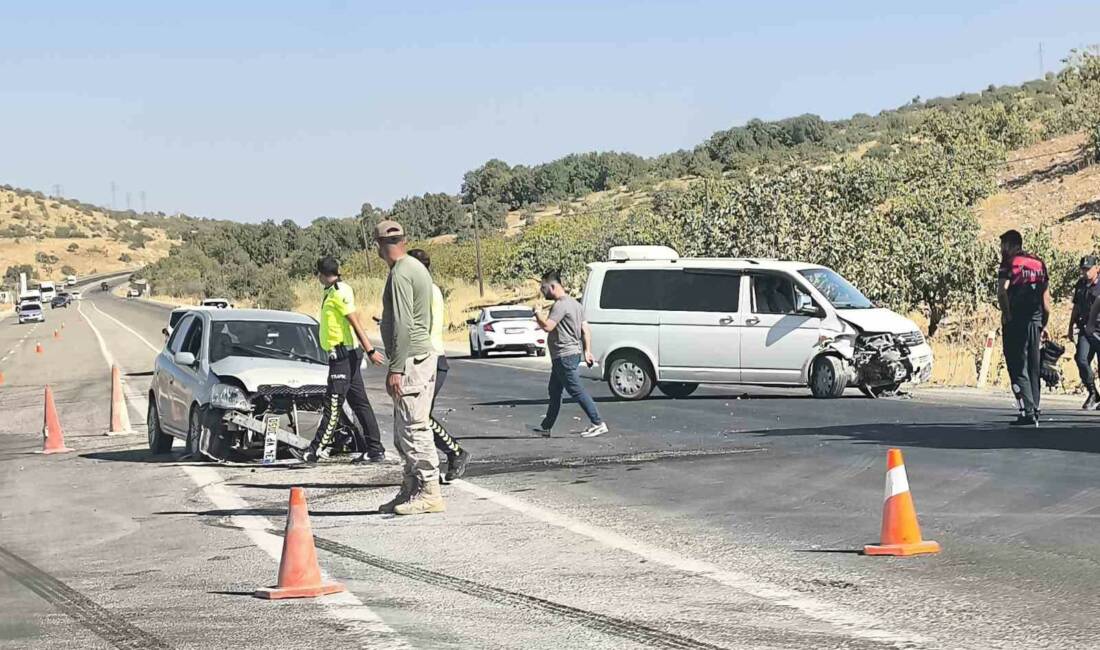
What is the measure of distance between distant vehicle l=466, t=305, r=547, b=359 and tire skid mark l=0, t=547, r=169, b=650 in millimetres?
28884

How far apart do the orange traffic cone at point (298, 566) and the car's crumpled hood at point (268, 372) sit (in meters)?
6.62

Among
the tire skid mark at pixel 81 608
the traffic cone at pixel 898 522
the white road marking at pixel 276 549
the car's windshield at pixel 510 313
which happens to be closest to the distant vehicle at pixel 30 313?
the car's windshield at pixel 510 313

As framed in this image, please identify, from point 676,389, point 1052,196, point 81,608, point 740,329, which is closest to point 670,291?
point 740,329

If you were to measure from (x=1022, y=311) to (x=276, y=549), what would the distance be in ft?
27.3

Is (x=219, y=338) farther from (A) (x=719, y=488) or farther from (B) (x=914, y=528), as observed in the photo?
(B) (x=914, y=528)

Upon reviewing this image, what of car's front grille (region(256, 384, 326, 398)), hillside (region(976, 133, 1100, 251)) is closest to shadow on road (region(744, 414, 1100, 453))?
car's front grille (region(256, 384, 326, 398))

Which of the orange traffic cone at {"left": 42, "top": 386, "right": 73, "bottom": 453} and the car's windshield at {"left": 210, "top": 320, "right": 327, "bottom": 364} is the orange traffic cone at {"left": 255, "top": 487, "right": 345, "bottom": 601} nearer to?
the car's windshield at {"left": 210, "top": 320, "right": 327, "bottom": 364}

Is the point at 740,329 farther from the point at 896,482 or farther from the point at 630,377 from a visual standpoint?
the point at 896,482

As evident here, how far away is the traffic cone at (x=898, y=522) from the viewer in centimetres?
846

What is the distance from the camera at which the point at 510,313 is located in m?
39.4

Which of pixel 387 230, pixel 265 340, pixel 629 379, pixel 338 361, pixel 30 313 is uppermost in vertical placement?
pixel 30 313

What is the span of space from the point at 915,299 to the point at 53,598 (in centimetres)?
3067

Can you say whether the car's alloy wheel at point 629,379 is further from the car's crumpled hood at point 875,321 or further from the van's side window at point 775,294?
the car's crumpled hood at point 875,321

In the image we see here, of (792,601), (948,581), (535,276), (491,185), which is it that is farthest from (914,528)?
(491,185)
